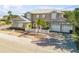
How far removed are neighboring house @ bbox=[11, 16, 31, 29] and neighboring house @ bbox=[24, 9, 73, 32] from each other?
1.5 inches

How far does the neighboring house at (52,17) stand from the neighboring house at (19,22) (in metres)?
0.04

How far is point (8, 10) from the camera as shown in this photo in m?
2.47

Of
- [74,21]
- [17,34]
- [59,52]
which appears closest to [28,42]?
[17,34]

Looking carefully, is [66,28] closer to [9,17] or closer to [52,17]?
[52,17]

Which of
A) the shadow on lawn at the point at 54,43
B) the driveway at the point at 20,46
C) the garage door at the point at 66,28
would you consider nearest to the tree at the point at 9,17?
the driveway at the point at 20,46

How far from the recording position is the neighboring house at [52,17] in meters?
2.48

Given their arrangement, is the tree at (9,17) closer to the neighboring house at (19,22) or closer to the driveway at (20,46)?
the neighboring house at (19,22)

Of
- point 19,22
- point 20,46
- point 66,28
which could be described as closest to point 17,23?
point 19,22

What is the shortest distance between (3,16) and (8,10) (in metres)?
0.07

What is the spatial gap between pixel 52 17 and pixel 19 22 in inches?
11.8

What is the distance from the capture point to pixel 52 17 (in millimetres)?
2490

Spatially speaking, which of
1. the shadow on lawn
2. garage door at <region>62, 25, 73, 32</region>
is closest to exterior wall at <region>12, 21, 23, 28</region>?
the shadow on lawn

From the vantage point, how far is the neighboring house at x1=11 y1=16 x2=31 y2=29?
2.49 m
